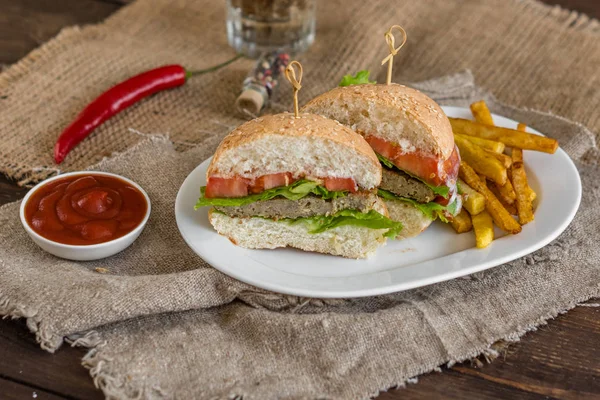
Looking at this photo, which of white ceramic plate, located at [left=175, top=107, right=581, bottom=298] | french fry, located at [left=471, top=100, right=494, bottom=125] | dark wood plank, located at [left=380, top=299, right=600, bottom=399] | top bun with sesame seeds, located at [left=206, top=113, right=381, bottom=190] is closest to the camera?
dark wood plank, located at [left=380, top=299, right=600, bottom=399]

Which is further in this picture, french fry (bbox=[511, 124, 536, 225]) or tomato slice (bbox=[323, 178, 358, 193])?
french fry (bbox=[511, 124, 536, 225])

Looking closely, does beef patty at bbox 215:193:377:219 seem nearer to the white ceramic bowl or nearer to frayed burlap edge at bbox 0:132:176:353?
the white ceramic bowl

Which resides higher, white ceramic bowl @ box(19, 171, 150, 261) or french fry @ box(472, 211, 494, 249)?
french fry @ box(472, 211, 494, 249)

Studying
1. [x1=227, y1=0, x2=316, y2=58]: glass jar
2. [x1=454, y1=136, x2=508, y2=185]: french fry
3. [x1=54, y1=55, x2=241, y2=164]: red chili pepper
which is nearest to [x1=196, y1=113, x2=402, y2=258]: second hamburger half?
[x1=454, y1=136, x2=508, y2=185]: french fry

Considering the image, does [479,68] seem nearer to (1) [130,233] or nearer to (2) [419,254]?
(2) [419,254]

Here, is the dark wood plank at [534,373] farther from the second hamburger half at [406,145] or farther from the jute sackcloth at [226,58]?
the jute sackcloth at [226,58]

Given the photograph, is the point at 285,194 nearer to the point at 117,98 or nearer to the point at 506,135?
the point at 506,135

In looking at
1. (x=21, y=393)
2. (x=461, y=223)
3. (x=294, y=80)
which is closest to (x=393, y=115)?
(x=294, y=80)

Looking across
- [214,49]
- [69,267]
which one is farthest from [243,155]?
[214,49]
